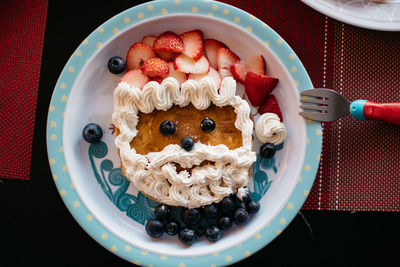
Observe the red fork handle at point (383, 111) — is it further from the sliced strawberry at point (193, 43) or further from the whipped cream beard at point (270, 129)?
the sliced strawberry at point (193, 43)

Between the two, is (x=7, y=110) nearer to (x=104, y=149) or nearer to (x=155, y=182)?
(x=104, y=149)

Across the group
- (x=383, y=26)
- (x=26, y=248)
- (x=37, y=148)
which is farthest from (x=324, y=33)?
(x=26, y=248)

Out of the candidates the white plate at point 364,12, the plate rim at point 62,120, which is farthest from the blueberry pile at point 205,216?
the white plate at point 364,12

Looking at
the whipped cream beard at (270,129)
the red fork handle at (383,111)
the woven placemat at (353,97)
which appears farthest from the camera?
the woven placemat at (353,97)

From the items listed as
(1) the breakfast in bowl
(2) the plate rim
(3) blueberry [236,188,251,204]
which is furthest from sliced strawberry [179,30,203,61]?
(3) blueberry [236,188,251,204]

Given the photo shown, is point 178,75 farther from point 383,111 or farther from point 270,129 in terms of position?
point 383,111
